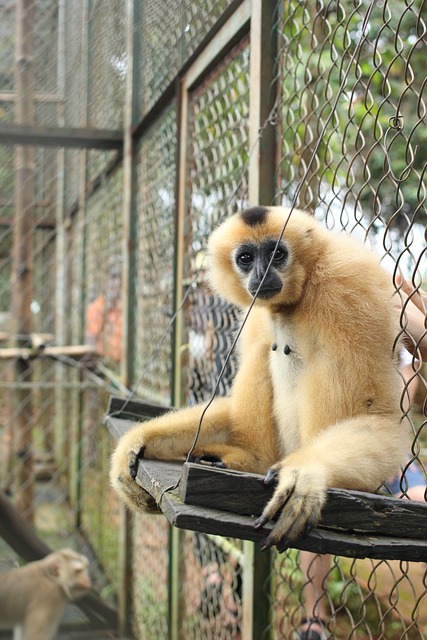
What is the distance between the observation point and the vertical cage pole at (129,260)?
210 inches

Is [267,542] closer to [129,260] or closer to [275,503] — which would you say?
[275,503]

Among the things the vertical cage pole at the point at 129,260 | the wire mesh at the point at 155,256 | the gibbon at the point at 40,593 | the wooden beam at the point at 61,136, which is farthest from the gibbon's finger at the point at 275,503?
the wooden beam at the point at 61,136

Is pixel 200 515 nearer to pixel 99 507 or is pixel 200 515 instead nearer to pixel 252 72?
pixel 252 72

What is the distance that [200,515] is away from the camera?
135 centimetres

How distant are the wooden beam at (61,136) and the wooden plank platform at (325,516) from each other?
4.76 m

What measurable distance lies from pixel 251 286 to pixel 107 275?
16.5 feet

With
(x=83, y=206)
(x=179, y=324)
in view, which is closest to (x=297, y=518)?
(x=179, y=324)

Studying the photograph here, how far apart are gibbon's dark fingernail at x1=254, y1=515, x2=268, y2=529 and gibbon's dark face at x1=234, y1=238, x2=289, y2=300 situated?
957 millimetres

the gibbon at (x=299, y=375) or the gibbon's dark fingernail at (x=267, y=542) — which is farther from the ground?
the gibbon at (x=299, y=375)

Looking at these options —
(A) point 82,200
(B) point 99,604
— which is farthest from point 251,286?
(A) point 82,200

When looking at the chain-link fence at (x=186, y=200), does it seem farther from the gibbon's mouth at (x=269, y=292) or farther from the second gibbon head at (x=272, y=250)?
the gibbon's mouth at (x=269, y=292)

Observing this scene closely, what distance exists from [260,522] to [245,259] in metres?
1.21

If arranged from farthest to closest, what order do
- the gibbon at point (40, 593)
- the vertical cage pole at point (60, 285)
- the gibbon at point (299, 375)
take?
the vertical cage pole at point (60, 285), the gibbon at point (40, 593), the gibbon at point (299, 375)

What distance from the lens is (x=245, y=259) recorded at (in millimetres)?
2424
